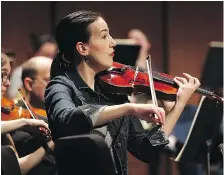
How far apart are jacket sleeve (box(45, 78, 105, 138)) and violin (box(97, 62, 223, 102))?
19 cm

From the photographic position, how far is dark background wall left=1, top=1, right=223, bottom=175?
4738 millimetres

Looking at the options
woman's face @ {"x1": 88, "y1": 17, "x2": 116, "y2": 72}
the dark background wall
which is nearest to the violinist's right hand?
woman's face @ {"x1": 88, "y1": 17, "x2": 116, "y2": 72}

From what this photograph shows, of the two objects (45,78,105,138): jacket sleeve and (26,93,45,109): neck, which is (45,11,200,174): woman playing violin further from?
(26,93,45,109): neck

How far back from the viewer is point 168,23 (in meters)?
5.00

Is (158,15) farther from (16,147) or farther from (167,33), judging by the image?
(16,147)

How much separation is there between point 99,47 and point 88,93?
0.46 feet

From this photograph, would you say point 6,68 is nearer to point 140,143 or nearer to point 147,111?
point 140,143

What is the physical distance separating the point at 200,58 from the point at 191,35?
Answer: 211 mm

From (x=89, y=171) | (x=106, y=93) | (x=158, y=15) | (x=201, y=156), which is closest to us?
(x=89, y=171)

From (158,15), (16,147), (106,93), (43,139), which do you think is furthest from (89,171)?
(158,15)

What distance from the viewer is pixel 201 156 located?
8.76 feet

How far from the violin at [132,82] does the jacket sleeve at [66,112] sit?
0.19 metres

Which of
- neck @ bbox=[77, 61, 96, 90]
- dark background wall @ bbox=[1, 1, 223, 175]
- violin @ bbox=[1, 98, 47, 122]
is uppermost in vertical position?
neck @ bbox=[77, 61, 96, 90]

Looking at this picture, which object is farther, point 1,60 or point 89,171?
point 1,60
